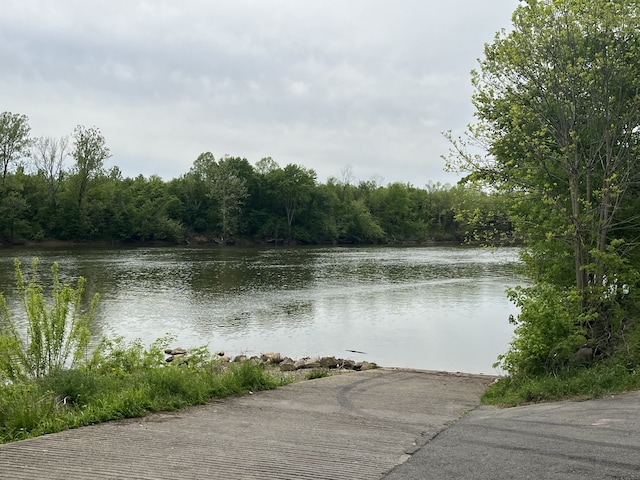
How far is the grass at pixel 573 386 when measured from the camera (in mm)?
9102

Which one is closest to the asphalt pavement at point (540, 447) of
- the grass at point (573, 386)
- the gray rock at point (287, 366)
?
the grass at point (573, 386)

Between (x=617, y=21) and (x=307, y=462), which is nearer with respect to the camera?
(x=307, y=462)

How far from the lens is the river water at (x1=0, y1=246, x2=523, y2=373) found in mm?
19641

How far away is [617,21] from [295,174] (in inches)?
3925

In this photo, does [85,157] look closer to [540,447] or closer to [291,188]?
[291,188]

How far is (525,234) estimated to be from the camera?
13.8 metres

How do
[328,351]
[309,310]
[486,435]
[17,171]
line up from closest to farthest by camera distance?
[486,435] < [328,351] < [309,310] < [17,171]

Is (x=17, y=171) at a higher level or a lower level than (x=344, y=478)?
higher

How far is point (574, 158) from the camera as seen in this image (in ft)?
41.6

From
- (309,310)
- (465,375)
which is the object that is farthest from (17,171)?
(465,375)

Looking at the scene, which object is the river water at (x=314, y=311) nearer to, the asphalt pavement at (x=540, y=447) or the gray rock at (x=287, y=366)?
the gray rock at (x=287, y=366)

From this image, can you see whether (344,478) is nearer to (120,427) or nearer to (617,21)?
(120,427)

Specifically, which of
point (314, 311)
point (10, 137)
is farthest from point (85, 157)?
point (314, 311)

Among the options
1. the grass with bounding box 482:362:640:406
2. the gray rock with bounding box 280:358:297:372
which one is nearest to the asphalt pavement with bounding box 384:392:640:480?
the grass with bounding box 482:362:640:406
